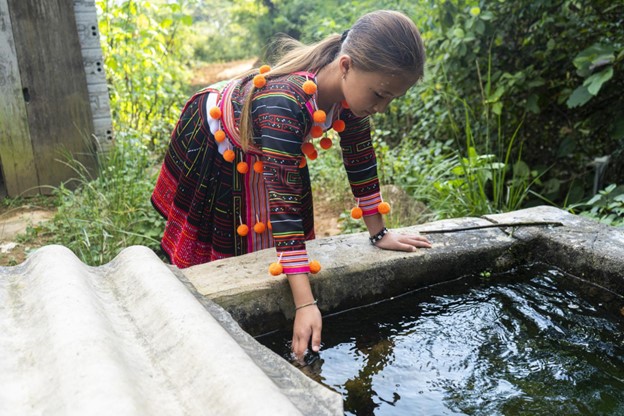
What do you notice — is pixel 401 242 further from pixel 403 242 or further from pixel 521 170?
pixel 521 170

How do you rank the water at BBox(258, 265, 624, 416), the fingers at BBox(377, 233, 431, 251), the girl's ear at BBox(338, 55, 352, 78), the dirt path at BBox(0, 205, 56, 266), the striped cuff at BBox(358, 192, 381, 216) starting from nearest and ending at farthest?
the water at BBox(258, 265, 624, 416) < the girl's ear at BBox(338, 55, 352, 78) < the fingers at BBox(377, 233, 431, 251) < the striped cuff at BBox(358, 192, 381, 216) < the dirt path at BBox(0, 205, 56, 266)

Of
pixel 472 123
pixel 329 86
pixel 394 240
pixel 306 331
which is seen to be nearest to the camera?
pixel 306 331

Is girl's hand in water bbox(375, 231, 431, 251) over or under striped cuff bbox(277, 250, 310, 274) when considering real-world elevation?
under

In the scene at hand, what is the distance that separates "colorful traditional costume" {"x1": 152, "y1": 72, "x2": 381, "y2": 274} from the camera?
5.90 feet

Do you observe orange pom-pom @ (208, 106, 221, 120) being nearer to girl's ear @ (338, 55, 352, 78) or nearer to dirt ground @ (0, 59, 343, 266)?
girl's ear @ (338, 55, 352, 78)

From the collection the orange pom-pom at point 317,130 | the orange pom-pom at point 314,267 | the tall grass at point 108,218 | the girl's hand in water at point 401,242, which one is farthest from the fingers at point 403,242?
the tall grass at point 108,218

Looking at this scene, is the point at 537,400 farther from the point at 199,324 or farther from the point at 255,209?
the point at 255,209

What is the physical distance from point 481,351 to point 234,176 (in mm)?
1081

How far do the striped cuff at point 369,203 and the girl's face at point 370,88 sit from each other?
481mm

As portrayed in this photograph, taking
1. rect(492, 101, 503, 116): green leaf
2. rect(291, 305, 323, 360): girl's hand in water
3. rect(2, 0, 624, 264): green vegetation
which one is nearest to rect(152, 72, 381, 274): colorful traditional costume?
rect(291, 305, 323, 360): girl's hand in water

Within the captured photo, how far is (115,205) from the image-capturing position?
10.6 ft

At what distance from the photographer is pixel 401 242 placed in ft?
7.04

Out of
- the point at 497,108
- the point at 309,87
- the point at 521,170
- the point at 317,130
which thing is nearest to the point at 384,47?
the point at 309,87

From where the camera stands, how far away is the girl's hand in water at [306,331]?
1.67 m
